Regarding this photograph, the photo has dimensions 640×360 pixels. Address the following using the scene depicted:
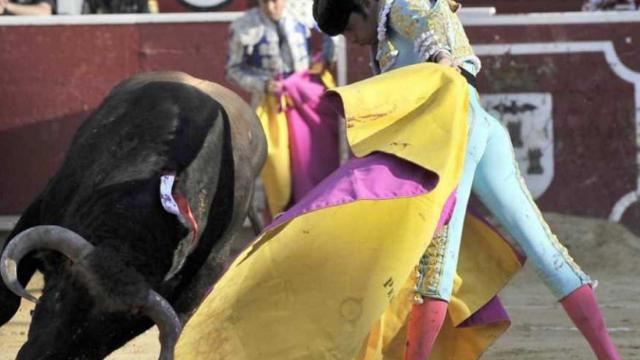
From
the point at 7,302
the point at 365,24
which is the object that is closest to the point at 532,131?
the point at 7,302

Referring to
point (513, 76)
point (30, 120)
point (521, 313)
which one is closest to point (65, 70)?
point (30, 120)

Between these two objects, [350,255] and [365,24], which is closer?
[350,255]

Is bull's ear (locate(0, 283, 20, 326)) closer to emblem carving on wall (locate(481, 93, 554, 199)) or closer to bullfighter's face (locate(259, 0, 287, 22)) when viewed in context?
bullfighter's face (locate(259, 0, 287, 22))

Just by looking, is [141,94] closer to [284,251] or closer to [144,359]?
[144,359]

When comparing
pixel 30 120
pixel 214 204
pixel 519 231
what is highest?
pixel 519 231

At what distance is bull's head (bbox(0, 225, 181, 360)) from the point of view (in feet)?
14.7

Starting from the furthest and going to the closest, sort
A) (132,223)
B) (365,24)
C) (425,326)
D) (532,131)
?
(532,131)
(132,223)
(365,24)
(425,326)

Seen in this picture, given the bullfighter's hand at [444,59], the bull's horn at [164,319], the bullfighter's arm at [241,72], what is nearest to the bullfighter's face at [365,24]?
the bullfighter's hand at [444,59]

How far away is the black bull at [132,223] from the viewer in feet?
14.6

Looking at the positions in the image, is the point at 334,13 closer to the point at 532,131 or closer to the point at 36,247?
the point at 36,247

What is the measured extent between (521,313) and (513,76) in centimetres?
188

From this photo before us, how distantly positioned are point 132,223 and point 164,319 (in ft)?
1.20

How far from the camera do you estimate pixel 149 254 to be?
186 inches

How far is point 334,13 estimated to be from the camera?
4152mm
